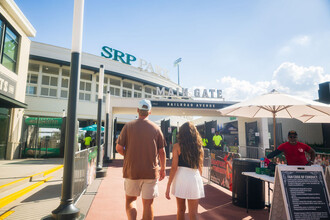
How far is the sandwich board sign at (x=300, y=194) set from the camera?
3443 mm

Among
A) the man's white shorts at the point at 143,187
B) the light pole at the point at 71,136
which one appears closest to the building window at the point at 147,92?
the light pole at the point at 71,136

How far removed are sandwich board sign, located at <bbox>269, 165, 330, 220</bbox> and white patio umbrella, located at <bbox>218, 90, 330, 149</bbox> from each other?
1384 millimetres

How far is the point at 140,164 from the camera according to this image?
2.93m

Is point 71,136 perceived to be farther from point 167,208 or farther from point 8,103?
point 8,103

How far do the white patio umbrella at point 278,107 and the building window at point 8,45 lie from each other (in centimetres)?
1308

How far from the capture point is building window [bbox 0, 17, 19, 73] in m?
12.2

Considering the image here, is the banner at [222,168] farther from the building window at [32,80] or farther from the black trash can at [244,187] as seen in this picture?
the building window at [32,80]

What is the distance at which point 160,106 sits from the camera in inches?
671

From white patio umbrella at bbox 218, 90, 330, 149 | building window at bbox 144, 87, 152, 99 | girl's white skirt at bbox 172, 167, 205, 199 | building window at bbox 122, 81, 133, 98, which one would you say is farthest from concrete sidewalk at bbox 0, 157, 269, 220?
building window at bbox 144, 87, 152, 99

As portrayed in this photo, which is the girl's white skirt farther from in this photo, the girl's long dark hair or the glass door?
the glass door

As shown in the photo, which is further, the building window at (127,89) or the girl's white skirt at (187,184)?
the building window at (127,89)

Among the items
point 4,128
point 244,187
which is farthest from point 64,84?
point 244,187

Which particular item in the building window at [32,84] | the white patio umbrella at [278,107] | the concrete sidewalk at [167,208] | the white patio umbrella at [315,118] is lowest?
the concrete sidewalk at [167,208]

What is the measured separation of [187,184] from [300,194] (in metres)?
2.04
